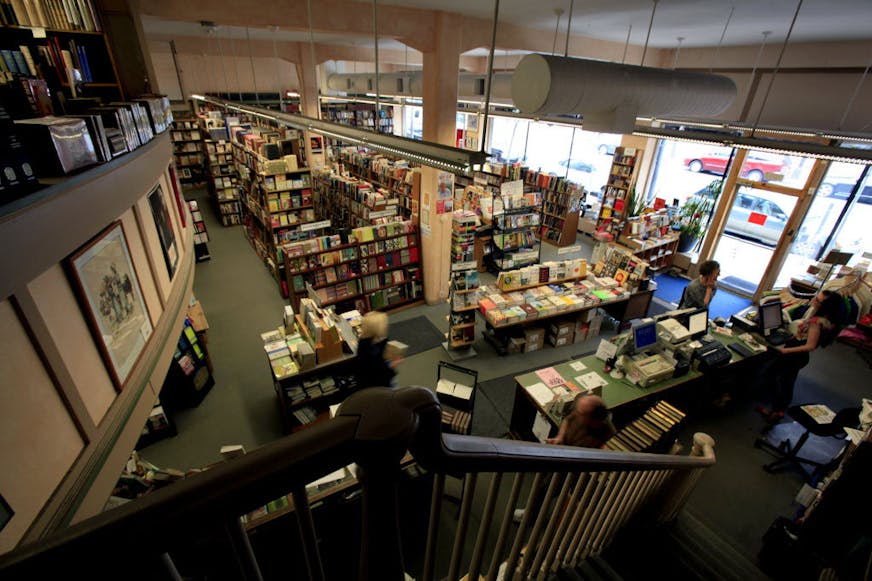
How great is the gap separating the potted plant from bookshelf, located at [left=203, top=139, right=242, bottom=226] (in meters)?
12.0

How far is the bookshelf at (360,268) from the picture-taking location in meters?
6.82

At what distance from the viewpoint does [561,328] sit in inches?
261

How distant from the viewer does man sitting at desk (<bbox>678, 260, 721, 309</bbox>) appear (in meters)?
5.50

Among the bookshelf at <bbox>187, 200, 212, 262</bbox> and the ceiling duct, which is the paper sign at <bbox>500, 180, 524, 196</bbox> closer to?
the ceiling duct

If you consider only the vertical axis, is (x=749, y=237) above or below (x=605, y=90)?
below

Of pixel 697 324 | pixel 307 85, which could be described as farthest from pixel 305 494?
pixel 307 85

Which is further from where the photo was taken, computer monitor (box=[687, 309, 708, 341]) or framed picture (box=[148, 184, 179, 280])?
computer monitor (box=[687, 309, 708, 341])

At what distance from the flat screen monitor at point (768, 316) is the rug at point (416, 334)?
4.57 meters

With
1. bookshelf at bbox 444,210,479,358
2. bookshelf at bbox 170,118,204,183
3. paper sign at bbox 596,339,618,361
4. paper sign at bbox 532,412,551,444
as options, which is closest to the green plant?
bookshelf at bbox 444,210,479,358

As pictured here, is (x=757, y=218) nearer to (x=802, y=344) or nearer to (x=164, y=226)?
(x=802, y=344)

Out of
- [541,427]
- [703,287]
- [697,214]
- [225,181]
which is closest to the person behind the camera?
[541,427]

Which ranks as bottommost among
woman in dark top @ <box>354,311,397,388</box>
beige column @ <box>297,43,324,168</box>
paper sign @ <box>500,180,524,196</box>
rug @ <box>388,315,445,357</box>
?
rug @ <box>388,315,445,357</box>

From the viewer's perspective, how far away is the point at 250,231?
414 inches

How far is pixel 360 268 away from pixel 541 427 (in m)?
4.31
